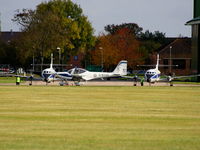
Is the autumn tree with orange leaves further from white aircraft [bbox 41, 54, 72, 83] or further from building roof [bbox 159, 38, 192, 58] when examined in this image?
white aircraft [bbox 41, 54, 72, 83]

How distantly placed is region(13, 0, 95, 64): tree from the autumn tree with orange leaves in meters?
8.53

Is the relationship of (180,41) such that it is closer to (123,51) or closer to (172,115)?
(123,51)

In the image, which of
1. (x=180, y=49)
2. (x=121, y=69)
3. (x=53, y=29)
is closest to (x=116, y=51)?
(x=180, y=49)

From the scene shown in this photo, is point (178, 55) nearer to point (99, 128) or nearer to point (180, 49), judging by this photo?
point (180, 49)

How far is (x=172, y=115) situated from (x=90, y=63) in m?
138

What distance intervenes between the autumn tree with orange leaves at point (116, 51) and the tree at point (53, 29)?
853 centimetres

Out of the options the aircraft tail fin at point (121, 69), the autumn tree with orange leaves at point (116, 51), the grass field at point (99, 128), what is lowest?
the grass field at point (99, 128)

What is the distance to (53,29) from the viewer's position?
123250 millimetres

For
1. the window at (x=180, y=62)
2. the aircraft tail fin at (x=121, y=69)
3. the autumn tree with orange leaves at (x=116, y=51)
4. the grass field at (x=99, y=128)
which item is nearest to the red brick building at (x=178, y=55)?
the window at (x=180, y=62)

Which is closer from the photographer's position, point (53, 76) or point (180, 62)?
point (53, 76)

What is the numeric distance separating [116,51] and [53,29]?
3359cm

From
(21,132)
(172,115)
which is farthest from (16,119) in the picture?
(172,115)

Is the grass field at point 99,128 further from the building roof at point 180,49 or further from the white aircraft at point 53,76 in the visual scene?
the building roof at point 180,49

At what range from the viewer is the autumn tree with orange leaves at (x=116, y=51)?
15350 cm
